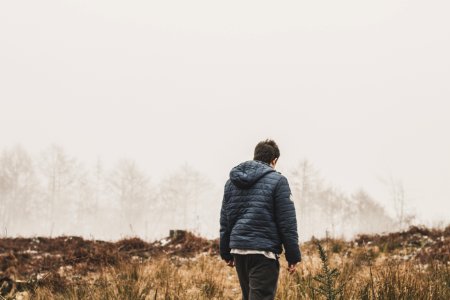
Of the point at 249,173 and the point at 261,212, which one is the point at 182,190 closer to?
the point at 249,173

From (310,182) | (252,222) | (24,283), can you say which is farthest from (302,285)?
(310,182)

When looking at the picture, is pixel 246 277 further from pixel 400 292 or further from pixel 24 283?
pixel 24 283

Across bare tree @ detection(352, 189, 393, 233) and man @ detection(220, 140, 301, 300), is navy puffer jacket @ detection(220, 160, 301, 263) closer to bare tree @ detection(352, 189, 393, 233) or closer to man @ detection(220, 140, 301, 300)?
man @ detection(220, 140, 301, 300)

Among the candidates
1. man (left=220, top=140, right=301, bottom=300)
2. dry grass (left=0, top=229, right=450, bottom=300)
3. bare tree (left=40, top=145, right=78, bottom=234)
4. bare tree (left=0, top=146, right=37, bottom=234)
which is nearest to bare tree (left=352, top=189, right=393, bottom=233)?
bare tree (left=40, top=145, right=78, bottom=234)

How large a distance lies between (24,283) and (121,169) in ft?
149

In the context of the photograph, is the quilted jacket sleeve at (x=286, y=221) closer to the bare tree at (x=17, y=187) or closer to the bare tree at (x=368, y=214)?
the bare tree at (x=17, y=187)

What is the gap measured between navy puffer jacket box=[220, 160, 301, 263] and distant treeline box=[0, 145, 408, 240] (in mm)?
37678

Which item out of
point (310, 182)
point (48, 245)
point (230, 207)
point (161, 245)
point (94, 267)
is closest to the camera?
point (230, 207)

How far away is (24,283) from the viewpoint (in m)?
5.74

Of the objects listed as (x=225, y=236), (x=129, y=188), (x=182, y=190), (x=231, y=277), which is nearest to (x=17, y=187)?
(x=129, y=188)

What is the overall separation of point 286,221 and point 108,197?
52.7 m

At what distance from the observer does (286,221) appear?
3.57 metres

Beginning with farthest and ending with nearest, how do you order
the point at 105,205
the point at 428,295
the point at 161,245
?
the point at 105,205 → the point at 161,245 → the point at 428,295

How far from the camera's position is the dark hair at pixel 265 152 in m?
3.95
